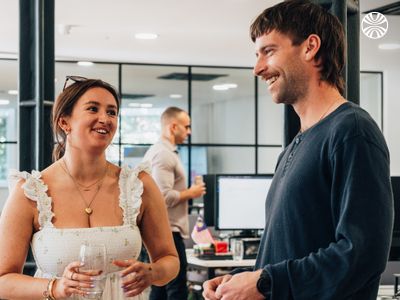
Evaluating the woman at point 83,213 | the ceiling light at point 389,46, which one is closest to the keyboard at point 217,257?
the woman at point 83,213

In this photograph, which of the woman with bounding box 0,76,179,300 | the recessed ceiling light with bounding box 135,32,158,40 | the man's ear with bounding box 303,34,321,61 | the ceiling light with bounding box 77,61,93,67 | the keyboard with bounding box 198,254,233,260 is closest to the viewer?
the man's ear with bounding box 303,34,321,61

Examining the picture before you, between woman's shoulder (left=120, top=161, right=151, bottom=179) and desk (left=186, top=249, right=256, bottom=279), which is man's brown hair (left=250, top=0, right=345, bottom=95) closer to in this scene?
woman's shoulder (left=120, top=161, right=151, bottom=179)

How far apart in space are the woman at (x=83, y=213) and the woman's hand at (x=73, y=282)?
2.3 inches

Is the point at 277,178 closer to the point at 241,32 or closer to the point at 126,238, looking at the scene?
the point at 126,238

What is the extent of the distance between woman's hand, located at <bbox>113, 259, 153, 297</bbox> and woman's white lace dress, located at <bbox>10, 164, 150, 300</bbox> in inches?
2.9

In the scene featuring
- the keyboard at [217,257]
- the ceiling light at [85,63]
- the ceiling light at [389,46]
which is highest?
the ceiling light at [389,46]

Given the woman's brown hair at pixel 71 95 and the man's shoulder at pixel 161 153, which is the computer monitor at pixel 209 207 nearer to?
the man's shoulder at pixel 161 153

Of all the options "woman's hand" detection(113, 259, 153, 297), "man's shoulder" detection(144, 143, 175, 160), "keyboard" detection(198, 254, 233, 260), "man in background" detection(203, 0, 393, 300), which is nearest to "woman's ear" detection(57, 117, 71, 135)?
"woman's hand" detection(113, 259, 153, 297)

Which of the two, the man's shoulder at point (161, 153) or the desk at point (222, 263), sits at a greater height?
the man's shoulder at point (161, 153)

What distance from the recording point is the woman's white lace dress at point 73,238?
235 centimetres

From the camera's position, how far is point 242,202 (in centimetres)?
555

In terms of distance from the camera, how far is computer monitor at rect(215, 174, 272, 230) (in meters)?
5.52

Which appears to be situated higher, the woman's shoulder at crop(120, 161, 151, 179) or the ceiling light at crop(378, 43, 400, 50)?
the ceiling light at crop(378, 43, 400, 50)

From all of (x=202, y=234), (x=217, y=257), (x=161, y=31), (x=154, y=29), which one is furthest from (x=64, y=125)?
(x=161, y=31)
